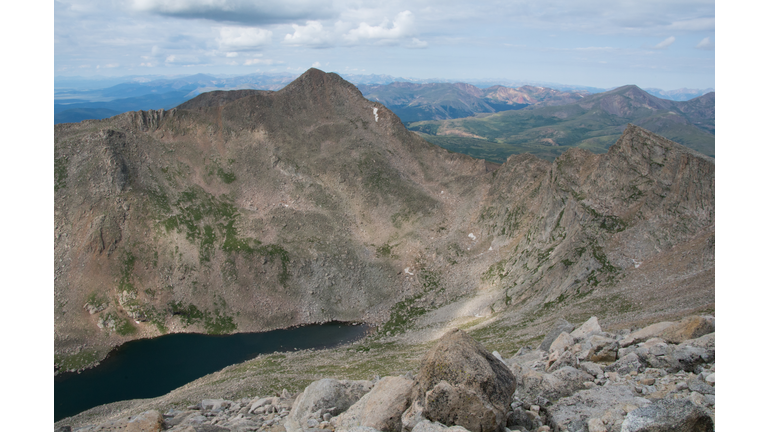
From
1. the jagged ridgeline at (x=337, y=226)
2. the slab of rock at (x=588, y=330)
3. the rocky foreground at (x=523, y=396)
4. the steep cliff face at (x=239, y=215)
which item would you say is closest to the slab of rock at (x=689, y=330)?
the rocky foreground at (x=523, y=396)

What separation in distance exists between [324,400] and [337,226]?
69360 millimetres

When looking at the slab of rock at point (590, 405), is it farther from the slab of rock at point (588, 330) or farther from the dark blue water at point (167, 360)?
the dark blue water at point (167, 360)

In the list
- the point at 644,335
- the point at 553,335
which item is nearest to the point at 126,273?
the point at 553,335

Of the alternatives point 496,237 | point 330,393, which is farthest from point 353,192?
point 330,393

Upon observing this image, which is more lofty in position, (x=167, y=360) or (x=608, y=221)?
(x=608, y=221)

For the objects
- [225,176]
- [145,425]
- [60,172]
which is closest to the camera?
[145,425]

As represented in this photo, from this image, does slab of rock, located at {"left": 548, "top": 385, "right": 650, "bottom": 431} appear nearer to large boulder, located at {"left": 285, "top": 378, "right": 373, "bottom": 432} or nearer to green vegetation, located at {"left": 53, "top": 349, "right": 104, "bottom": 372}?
large boulder, located at {"left": 285, "top": 378, "right": 373, "bottom": 432}

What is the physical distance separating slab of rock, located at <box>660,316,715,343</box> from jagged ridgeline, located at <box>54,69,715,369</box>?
2282cm

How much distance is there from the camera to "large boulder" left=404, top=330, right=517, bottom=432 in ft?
45.9

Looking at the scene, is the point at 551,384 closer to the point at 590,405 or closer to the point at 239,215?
the point at 590,405

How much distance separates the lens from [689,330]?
22.5 meters

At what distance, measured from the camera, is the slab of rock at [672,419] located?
1080 centimetres

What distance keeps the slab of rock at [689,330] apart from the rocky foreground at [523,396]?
48 mm

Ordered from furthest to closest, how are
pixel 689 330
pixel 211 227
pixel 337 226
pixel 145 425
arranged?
pixel 337 226
pixel 211 227
pixel 689 330
pixel 145 425
